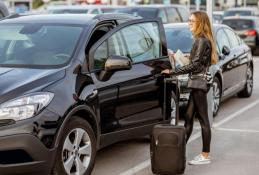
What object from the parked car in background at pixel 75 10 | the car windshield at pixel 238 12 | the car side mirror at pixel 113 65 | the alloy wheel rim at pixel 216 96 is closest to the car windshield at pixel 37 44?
the car side mirror at pixel 113 65

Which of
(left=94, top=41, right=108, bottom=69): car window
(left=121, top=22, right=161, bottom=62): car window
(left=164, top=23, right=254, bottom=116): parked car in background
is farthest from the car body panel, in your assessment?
(left=94, top=41, right=108, bottom=69): car window

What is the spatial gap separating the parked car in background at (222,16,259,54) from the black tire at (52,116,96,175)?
1873 cm

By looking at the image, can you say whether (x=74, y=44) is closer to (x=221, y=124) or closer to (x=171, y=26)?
(x=221, y=124)

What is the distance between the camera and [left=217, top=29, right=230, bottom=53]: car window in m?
10.8

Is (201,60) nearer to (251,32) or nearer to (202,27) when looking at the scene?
(202,27)

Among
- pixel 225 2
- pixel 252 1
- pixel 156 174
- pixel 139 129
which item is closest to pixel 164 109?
pixel 139 129

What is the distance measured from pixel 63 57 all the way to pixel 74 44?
0.71ft

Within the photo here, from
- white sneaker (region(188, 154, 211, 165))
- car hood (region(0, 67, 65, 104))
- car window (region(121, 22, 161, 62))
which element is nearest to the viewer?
car hood (region(0, 67, 65, 104))

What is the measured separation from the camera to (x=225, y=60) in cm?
1067

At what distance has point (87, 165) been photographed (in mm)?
6043

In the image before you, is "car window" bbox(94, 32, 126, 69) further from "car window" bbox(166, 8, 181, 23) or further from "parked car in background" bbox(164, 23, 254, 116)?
"car window" bbox(166, 8, 181, 23)

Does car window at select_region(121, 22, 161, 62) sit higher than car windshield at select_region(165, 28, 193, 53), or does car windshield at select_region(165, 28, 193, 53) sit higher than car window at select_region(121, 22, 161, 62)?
car window at select_region(121, 22, 161, 62)

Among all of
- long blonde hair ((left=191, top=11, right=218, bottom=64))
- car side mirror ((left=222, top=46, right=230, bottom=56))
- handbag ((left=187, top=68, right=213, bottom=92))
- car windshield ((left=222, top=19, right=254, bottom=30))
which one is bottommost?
car windshield ((left=222, top=19, right=254, bottom=30))

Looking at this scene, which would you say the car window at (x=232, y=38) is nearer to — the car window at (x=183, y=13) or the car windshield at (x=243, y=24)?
the car window at (x=183, y=13)
